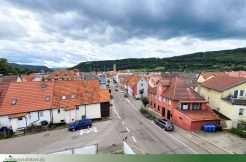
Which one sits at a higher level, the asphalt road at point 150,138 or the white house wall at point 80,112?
the white house wall at point 80,112

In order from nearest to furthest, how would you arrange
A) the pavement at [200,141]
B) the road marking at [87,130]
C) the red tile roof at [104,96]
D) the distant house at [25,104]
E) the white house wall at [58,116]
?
the pavement at [200,141]
the road marking at [87,130]
the distant house at [25,104]
the white house wall at [58,116]
the red tile roof at [104,96]

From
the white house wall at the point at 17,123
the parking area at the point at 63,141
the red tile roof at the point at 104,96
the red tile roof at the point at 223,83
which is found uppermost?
the red tile roof at the point at 223,83

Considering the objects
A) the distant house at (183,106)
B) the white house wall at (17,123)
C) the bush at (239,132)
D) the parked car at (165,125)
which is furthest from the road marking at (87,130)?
the bush at (239,132)

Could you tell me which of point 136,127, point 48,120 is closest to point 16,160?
point 136,127

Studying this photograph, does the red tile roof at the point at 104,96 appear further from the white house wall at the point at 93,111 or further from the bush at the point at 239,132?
the bush at the point at 239,132

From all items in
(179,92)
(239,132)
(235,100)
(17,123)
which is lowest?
(239,132)

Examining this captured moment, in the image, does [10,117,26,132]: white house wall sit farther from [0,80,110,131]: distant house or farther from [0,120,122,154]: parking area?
[0,120,122,154]: parking area

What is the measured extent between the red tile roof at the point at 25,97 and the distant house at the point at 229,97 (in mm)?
31689

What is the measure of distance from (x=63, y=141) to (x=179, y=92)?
22932mm

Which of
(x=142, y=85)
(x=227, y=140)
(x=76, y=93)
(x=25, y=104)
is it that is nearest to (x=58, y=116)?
(x=76, y=93)

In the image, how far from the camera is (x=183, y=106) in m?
32.9

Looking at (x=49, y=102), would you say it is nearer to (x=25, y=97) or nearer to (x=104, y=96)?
(x=25, y=97)

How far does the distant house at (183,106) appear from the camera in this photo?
2940 centimetres

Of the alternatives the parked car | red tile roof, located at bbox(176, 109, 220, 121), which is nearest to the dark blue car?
the parked car
